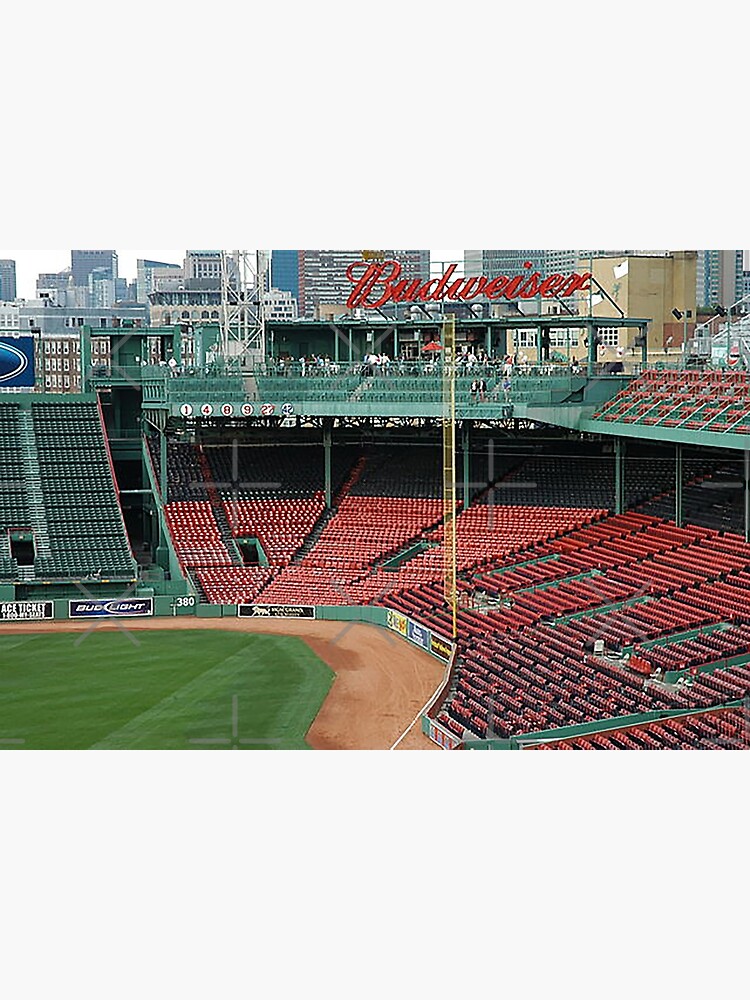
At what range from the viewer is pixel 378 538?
1949 inches

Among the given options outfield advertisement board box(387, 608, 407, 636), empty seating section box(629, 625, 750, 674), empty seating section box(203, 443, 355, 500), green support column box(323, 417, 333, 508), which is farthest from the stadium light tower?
empty seating section box(629, 625, 750, 674)

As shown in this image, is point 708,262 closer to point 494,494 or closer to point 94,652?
point 494,494

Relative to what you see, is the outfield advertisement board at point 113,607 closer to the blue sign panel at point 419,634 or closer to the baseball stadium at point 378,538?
the baseball stadium at point 378,538

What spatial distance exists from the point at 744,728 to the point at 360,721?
375 inches

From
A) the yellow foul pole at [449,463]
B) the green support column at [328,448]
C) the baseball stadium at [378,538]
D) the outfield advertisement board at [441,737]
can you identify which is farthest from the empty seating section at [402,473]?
the outfield advertisement board at [441,737]

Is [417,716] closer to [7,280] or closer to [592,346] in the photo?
[592,346]

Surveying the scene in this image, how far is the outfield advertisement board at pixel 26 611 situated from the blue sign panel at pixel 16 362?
1056cm

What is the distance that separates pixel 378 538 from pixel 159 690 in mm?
15444

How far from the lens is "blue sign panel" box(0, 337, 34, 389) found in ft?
171

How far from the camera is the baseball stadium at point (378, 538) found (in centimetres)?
3186

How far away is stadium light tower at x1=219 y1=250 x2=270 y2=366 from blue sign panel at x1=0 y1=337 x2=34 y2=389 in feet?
25.2

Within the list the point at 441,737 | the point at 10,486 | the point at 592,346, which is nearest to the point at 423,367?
the point at 592,346

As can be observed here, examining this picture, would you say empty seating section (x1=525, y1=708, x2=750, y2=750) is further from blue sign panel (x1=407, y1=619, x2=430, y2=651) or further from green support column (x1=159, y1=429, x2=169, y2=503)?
green support column (x1=159, y1=429, x2=169, y2=503)

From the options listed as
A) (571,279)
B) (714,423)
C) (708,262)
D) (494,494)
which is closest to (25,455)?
(494,494)
